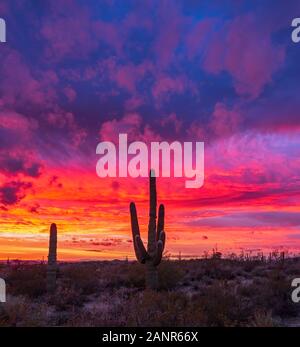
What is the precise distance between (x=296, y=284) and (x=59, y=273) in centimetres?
1469

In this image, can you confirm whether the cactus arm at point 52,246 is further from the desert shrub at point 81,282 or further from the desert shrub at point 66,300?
the desert shrub at point 66,300

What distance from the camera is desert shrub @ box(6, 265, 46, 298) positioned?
23.1 m

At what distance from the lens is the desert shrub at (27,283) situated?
23062 mm

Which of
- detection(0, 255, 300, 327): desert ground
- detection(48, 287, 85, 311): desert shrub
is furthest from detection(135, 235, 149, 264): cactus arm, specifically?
detection(48, 287, 85, 311): desert shrub

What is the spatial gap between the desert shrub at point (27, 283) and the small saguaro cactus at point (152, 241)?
521 centimetres

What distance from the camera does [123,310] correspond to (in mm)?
15172

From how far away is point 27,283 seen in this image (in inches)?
A: 932

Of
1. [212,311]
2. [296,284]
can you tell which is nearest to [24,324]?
[212,311]
